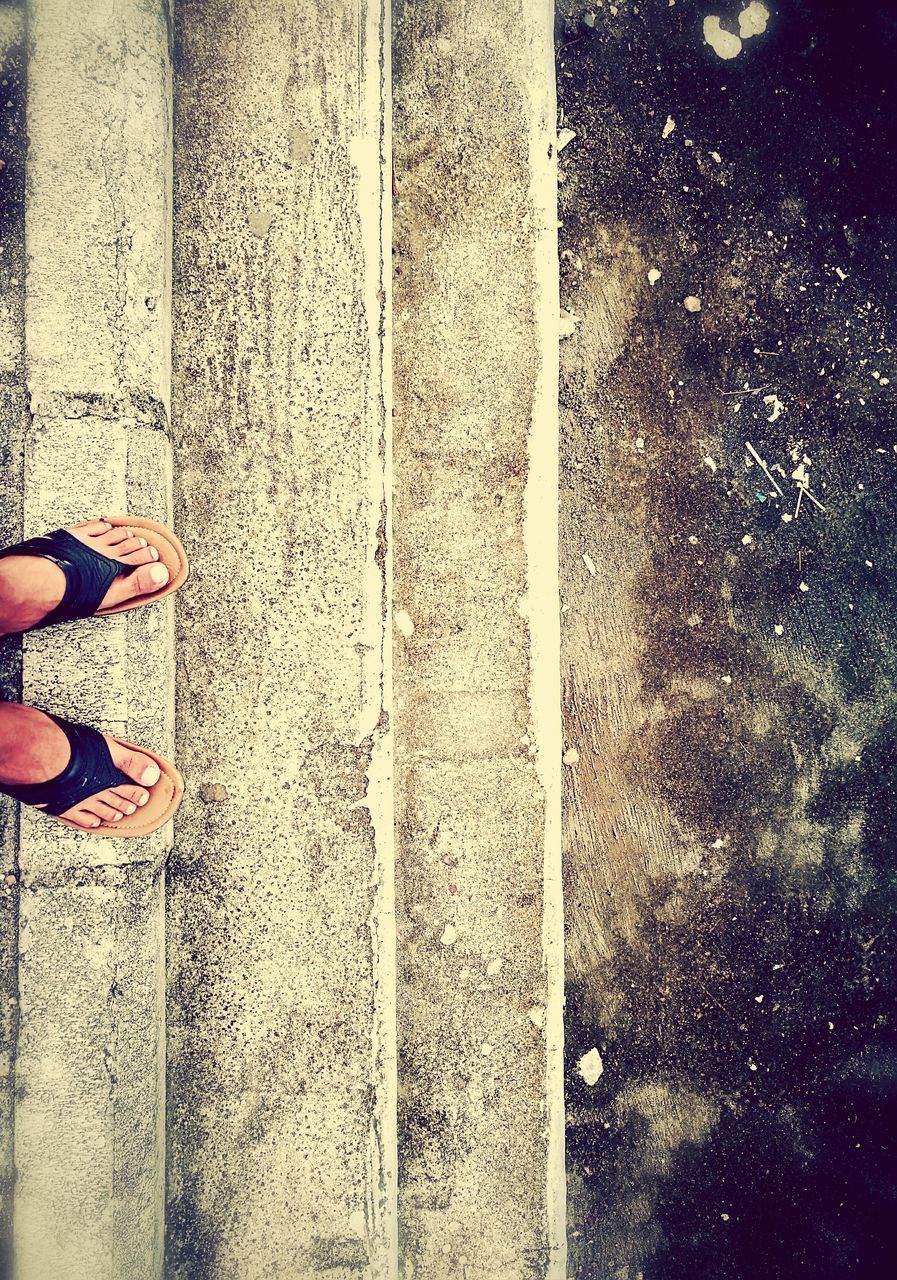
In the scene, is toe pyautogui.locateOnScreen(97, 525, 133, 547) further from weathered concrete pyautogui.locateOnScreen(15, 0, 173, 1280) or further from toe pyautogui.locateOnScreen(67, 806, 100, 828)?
toe pyautogui.locateOnScreen(67, 806, 100, 828)

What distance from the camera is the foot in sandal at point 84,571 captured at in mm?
1898

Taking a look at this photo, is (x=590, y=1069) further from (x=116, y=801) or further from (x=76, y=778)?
(x=76, y=778)

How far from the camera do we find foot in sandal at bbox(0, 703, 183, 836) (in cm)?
193

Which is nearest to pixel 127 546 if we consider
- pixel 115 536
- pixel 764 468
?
pixel 115 536

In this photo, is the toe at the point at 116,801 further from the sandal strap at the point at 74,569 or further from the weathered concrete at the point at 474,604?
the weathered concrete at the point at 474,604

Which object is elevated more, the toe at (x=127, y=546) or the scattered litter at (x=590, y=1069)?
the toe at (x=127, y=546)

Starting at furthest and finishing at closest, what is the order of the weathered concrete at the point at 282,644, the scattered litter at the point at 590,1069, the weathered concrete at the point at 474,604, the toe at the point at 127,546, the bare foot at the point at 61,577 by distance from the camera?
1. the scattered litter at the point at 590,1069
2. the weathered concrete at the point at 474,604
3. the weathered concrete at the point at 282,644
4. the toe at the point at 127,546
5. the bare foot at the point at 61,577

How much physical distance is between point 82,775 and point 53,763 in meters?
0.08

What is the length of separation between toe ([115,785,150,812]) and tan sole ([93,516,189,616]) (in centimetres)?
48

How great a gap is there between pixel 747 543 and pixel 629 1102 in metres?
1.97

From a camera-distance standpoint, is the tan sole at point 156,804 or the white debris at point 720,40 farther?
the white debris at point 720,40

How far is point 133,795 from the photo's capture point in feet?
6.68

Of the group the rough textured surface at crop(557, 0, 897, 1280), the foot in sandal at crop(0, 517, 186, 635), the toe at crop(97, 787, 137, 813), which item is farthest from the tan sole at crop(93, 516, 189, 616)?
the rough textured surface at crop(557, 0, 897, 1280)

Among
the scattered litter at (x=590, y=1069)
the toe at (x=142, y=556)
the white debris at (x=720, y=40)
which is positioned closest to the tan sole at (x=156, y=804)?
the toe at (x=142, y=556)
